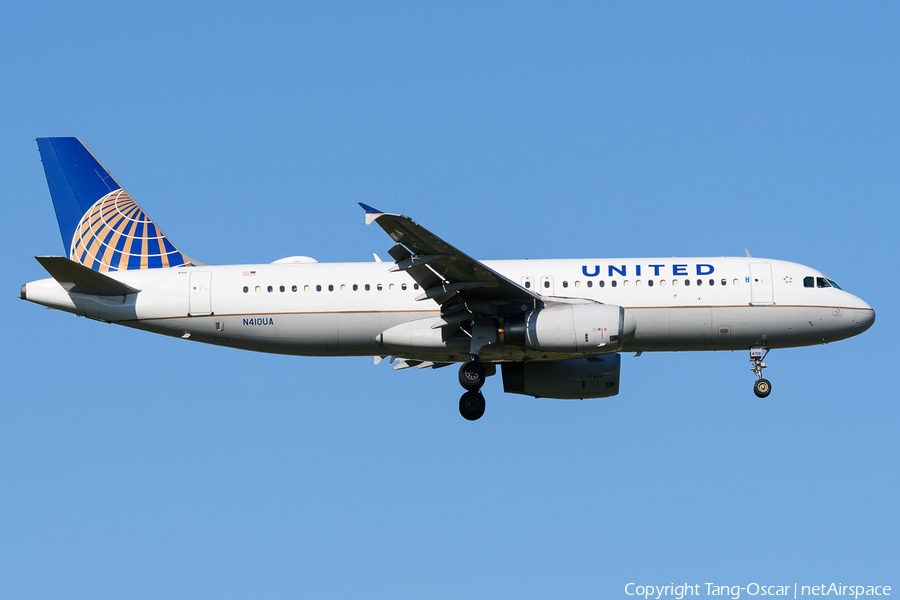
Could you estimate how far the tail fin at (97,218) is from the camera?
33.6m

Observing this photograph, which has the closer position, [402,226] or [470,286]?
[402,226]

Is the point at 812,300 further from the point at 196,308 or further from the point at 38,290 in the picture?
the point at 38,290

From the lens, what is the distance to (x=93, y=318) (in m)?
31.5

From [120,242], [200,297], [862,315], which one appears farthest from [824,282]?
[120,242]

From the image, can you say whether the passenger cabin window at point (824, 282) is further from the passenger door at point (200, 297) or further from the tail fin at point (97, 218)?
the tail fin at point (97, 218)

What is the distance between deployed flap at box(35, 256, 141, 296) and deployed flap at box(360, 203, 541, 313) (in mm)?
8673

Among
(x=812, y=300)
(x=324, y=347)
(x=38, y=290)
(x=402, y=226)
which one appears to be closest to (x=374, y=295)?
(x=324, y=347)

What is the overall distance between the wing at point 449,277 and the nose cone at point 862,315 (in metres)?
9.83

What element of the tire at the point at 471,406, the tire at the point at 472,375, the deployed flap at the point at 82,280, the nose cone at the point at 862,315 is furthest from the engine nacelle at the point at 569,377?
the deployed flap at the point at 82,280

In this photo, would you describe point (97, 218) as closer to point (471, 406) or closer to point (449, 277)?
point (449, 277)

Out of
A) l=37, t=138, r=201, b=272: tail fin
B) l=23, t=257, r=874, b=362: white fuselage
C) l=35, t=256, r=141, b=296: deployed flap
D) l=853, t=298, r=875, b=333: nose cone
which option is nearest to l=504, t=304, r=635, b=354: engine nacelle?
l=23, t=257, r=874, b=362: white fuselage

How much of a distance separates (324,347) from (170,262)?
622 cm

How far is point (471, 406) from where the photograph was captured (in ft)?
103

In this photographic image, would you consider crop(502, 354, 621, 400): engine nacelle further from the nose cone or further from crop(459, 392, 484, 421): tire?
the nose cone
